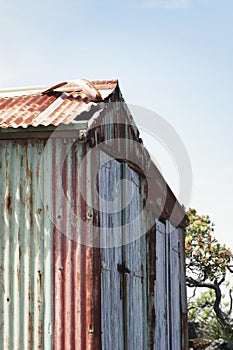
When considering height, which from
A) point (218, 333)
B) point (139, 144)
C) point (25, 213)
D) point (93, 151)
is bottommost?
point (218, 333)

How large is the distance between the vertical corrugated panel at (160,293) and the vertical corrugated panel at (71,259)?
153 inches

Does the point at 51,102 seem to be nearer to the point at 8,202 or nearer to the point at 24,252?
the point at 8,202

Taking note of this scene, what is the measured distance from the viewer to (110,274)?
9.25 meters

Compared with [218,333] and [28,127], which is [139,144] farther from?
[218,333]

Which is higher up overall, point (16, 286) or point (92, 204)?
point (92, 204)

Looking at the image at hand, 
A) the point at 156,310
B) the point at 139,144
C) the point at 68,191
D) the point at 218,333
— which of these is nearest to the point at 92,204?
the point at 68,191

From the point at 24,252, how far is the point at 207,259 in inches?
643

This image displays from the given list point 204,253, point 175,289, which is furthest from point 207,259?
point 175,289

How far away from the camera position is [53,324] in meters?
8.44

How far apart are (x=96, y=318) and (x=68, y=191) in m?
1.51

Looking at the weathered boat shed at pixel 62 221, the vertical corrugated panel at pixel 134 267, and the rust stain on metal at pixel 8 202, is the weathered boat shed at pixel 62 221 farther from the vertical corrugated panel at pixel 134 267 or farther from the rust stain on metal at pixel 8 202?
the vertical corrugated panel at pixel 134 267

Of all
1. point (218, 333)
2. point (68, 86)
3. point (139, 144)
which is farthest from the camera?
point (218, 333)

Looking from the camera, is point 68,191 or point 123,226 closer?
point 68,191

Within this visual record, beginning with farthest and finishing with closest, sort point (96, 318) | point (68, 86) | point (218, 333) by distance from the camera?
point (218, 333), point (68, 86), point (96, 318)
